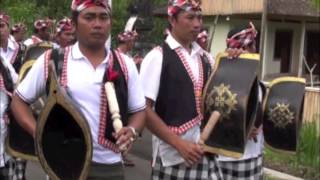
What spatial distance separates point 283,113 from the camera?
5.77m

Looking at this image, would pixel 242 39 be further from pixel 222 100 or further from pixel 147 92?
pixel 147 92

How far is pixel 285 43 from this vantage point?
2280cm

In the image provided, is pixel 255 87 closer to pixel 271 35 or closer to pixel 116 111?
pixel 116 111

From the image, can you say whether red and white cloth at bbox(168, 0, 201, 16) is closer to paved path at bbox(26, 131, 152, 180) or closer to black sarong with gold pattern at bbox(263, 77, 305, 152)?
black sarong with gold pattern at bbox(263, 77, 305, 152)

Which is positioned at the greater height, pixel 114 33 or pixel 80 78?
pixel 80 78

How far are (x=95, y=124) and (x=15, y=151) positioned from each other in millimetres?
1196

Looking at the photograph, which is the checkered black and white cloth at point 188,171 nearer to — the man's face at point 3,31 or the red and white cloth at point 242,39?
the red and white cloth at point 242,39

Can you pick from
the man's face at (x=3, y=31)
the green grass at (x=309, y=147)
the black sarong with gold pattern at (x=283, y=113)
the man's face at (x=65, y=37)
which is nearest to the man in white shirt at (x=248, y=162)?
the black sarong with gold pattern at (x=283, y=113)

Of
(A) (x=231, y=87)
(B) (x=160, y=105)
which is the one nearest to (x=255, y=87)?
(A) (x=231, y=87)

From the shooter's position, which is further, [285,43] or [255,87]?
→ [285,43]

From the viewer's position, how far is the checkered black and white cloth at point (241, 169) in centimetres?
564

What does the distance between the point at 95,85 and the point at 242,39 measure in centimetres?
182

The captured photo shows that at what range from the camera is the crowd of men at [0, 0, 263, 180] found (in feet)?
12.1

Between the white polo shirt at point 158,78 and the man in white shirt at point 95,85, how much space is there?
0.60 meters
